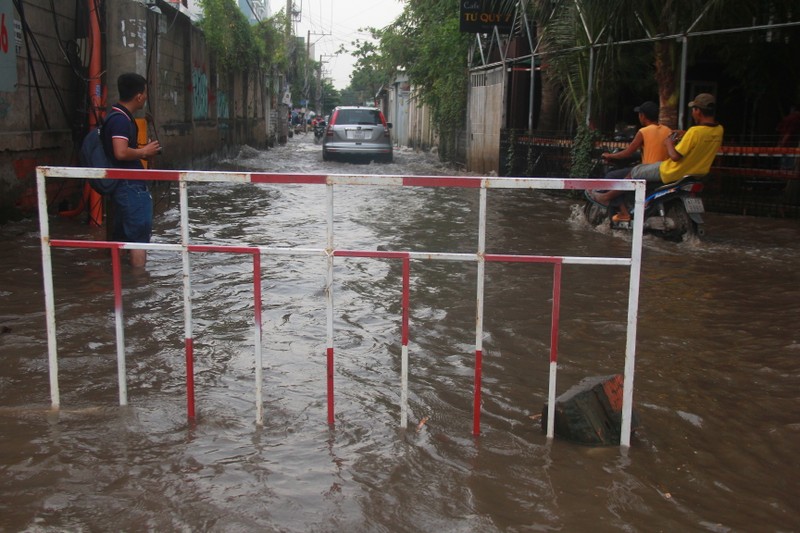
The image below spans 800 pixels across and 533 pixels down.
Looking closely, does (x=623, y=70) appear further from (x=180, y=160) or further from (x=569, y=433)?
(x=569, y=433)

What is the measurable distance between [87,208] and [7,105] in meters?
1.40

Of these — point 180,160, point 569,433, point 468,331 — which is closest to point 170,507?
point 569,433

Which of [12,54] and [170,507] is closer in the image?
[170,507]

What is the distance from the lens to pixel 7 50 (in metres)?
8.04

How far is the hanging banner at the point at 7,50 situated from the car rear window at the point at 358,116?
15.1 m

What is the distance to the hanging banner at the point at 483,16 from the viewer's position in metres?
17.2

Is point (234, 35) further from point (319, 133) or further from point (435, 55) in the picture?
point (319, 133)

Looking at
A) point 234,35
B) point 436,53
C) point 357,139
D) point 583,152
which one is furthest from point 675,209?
point 436,53

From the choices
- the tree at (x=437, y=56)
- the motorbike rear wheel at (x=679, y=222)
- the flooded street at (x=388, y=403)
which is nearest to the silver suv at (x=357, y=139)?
the tree at (x=437, y=56)

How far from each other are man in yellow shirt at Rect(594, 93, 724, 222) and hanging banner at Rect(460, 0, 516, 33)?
9629 millimetres

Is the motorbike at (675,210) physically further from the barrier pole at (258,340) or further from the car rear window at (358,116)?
the car rear window at (358,116)

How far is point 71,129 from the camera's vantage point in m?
9.76

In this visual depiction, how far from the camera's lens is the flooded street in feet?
9.52

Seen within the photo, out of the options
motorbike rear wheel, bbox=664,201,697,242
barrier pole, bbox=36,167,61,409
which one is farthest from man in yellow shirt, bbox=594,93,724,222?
barrier pole, bbox=36,167,61,409
